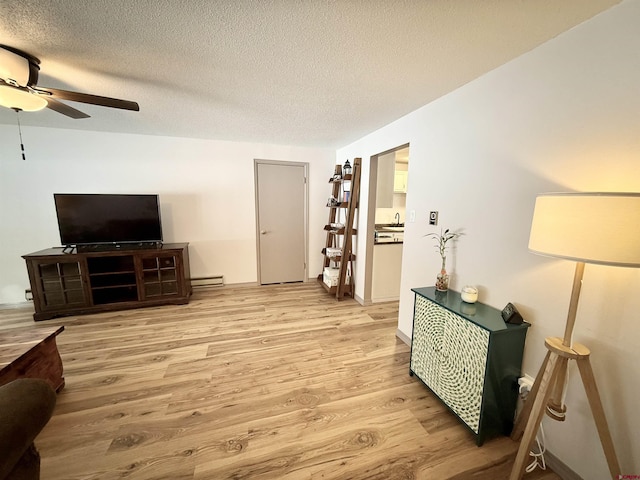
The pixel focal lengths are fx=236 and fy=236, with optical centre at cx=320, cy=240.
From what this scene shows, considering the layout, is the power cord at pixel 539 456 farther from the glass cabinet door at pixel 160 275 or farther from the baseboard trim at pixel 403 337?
the glass cabinet door at pixel 160 275

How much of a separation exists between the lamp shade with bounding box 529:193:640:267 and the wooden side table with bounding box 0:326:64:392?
9.26ft

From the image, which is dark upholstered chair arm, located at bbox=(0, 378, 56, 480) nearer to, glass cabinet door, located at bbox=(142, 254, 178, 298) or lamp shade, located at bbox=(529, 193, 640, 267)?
lamp shade, located at bbox=(529, 193, 640, 267)

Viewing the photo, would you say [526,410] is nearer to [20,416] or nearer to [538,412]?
[538,412]

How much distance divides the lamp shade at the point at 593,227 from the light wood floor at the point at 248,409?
1.24 metres

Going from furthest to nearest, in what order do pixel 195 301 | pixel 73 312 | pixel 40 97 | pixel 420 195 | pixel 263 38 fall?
pixel 195 301, pixel 73 312, pixel 420 195, pixel 40 97, pixel 263 38

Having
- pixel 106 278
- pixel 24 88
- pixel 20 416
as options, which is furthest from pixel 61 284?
pixel 20 416

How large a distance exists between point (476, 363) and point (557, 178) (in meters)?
1.11

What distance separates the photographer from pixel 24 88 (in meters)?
1.47

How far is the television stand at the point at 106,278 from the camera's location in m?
2.74

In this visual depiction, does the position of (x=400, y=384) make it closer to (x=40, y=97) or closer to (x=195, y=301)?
(x=195, y=301)

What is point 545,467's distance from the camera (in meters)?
1.30

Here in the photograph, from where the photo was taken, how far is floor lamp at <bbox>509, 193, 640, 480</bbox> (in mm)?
819

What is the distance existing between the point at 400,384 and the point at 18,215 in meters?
4.80

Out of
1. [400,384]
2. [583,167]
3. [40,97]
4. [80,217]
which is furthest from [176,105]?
[400,384]
